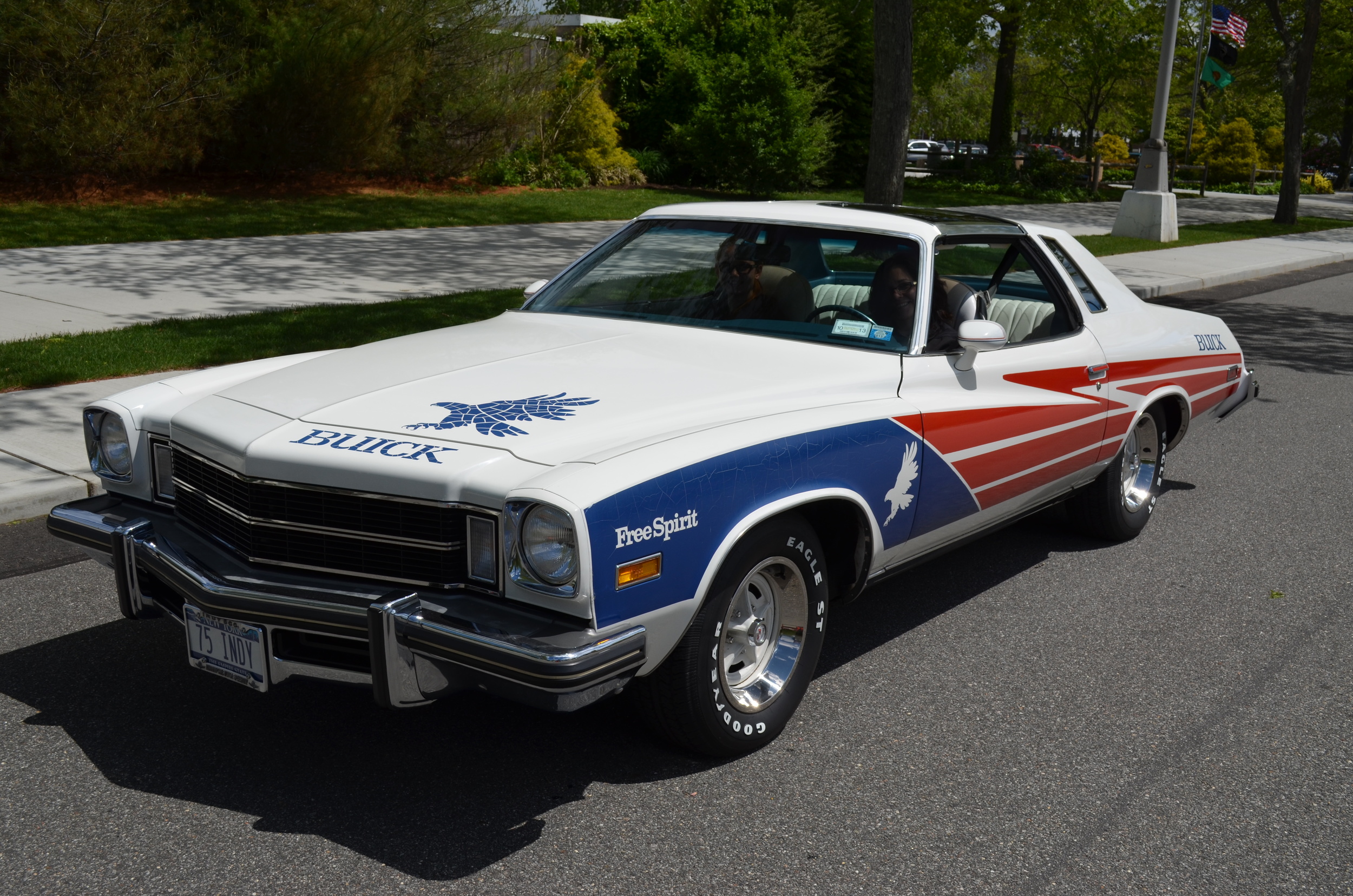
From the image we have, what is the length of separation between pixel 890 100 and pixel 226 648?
11289mm

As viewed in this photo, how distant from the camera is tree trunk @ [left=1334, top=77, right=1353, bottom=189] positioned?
2152 inches

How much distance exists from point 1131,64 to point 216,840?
133 feet

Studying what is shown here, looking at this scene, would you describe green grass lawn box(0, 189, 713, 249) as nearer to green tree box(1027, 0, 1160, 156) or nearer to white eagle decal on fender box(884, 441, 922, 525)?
white eagle decal on fender box(884, 441, 922, 525)

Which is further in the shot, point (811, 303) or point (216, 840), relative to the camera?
point (811, 303)

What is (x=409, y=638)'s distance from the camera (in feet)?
10.0

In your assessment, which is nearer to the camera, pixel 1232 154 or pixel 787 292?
pixel 787 292

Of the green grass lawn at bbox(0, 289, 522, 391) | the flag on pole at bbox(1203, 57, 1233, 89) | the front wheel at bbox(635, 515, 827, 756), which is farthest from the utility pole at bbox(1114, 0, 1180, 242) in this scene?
the front wheel at bbox(635, 515, 827, 756)

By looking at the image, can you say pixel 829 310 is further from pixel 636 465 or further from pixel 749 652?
pixel 636 465

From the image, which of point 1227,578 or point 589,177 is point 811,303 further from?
point 589,177

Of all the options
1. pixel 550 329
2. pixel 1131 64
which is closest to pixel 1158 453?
pixel 550 329

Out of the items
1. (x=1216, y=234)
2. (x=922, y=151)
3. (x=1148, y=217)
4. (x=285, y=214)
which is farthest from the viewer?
(x=922, y=151)

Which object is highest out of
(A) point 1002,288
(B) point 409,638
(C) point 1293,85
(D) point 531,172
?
(C) point 1293,85

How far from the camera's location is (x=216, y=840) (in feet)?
10.4

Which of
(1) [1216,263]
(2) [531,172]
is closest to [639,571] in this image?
(1) [1216,263]
